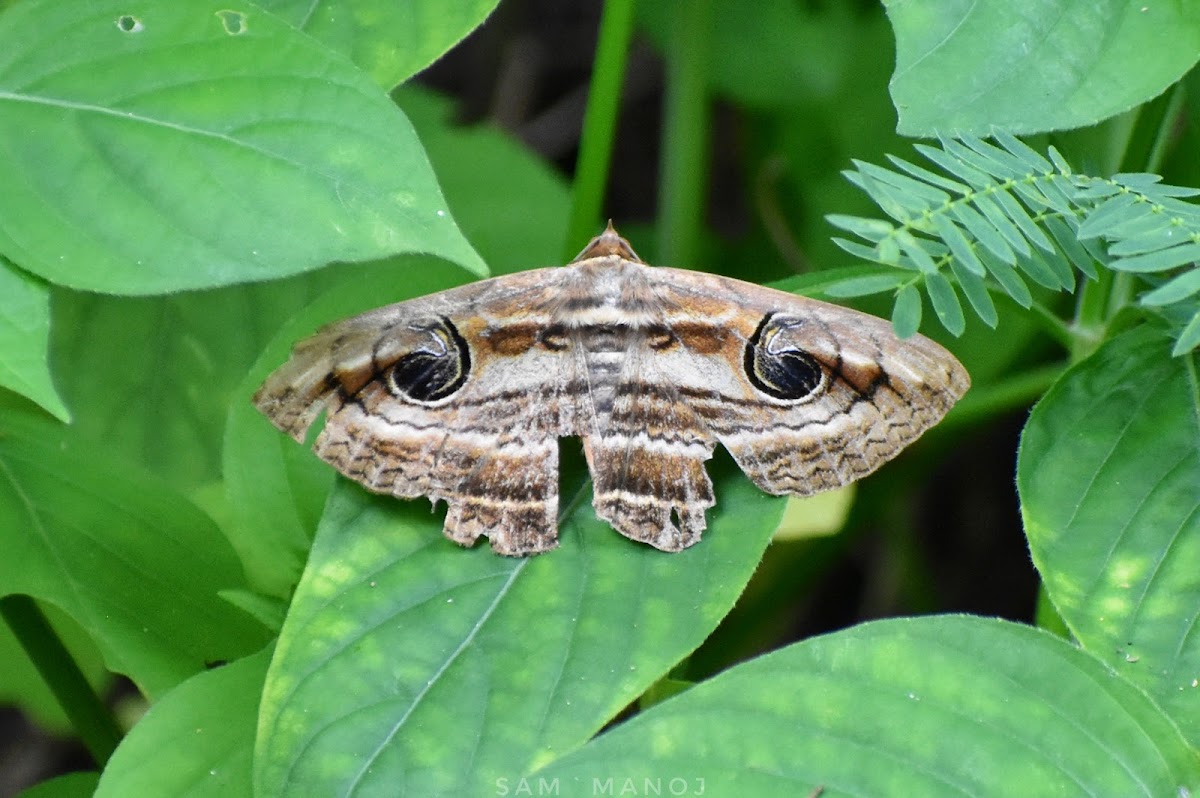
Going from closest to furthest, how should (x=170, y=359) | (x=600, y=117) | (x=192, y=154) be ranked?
1. (x=192, y=154)
2. (x=600, y=117)
3. (x=170, y=359)

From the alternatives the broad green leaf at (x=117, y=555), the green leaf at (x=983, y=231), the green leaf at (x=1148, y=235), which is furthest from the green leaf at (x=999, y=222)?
the broad green leaf at (x=117, y=555)

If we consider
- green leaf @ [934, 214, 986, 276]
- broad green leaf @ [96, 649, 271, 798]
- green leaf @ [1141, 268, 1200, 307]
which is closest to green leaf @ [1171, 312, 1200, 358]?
green leaf @ [1141, 268, 1200, 307]

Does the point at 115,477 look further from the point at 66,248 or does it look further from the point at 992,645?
the point at 992,645

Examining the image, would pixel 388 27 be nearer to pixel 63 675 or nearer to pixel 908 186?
pixel 908 186

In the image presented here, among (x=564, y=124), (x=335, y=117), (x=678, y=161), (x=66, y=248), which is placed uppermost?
(x=335, y=117)

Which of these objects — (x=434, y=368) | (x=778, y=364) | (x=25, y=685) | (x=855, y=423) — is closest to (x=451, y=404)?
(x=434, y=368)

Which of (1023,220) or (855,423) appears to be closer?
(1023,220)

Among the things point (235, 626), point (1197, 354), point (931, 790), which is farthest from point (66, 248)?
point (1197, 354)
